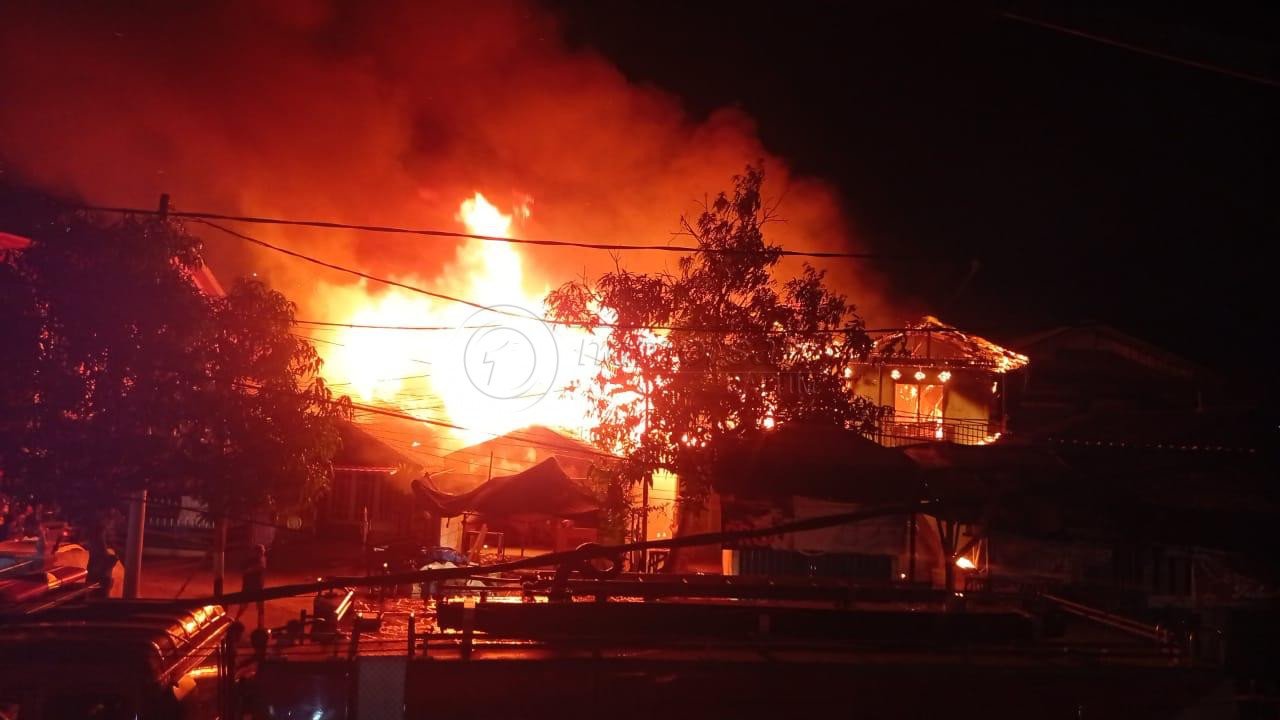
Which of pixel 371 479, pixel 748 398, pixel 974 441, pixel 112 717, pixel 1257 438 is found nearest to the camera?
pixel 112 717

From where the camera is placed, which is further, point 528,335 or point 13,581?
point 528,335

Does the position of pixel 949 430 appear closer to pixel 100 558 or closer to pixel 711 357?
pixel 711 357

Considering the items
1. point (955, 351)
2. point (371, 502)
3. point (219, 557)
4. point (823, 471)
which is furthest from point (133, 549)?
point (955, 351)

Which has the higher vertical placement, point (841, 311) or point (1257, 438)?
point (841, 311)

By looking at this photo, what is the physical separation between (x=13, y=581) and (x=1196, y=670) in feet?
42.6

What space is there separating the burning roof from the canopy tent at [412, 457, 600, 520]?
8.44 metres

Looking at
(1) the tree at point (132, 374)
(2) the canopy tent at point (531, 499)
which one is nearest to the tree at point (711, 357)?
(2) the canopy tent at point (531, 499)

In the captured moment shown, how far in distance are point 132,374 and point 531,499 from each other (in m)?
8.32

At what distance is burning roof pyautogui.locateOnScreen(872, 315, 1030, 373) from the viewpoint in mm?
23344

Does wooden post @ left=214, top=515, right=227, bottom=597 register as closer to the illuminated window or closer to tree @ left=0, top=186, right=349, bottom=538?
tree @ left=0, top=186, right=349, bottom=538

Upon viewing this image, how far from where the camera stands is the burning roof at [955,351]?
23344 mm

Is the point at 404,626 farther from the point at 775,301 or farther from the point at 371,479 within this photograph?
the point at 371,479

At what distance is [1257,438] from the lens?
63.0 feet

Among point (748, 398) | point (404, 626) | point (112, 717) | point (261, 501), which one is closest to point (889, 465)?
point (748, 398)
